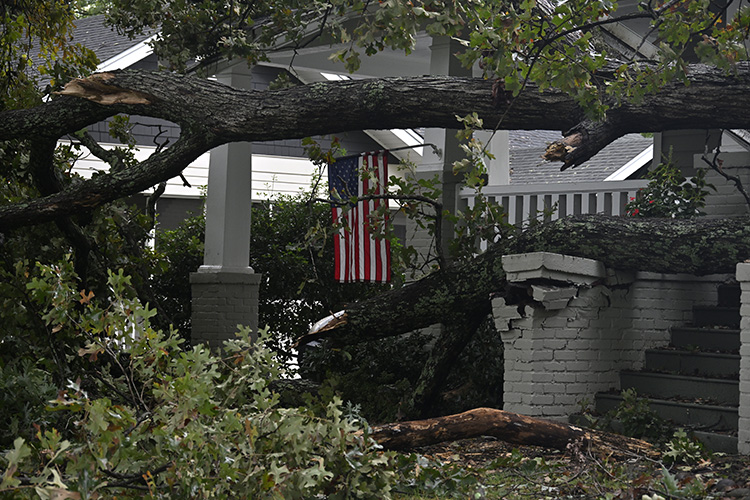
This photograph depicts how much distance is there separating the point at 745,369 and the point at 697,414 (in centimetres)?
75

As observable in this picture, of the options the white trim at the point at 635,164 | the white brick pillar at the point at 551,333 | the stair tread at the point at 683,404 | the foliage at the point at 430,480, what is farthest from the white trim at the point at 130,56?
the foliage at the point at 430,480

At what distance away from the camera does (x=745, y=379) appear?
6090 mm

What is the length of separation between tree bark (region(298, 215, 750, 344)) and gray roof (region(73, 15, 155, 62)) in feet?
27.5

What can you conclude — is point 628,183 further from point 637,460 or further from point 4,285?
point 4,285

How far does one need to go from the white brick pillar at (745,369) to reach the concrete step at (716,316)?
1602mm

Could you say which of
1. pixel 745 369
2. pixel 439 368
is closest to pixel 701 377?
pixel 745 369

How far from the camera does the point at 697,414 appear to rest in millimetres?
6727

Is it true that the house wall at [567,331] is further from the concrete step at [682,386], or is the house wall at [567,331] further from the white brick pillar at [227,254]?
the white brick pillar at [227,254]

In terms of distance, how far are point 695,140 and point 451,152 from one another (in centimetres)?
267

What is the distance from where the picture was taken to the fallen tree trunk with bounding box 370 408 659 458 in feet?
18.4

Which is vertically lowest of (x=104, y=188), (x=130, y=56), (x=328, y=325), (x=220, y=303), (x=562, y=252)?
(x=328, y=325)

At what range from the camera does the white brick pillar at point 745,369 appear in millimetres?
6035

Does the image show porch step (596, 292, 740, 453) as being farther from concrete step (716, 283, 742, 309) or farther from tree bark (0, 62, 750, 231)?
tree bark (0, 62, 750, 231)

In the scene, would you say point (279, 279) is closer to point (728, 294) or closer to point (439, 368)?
point (439, 368)
